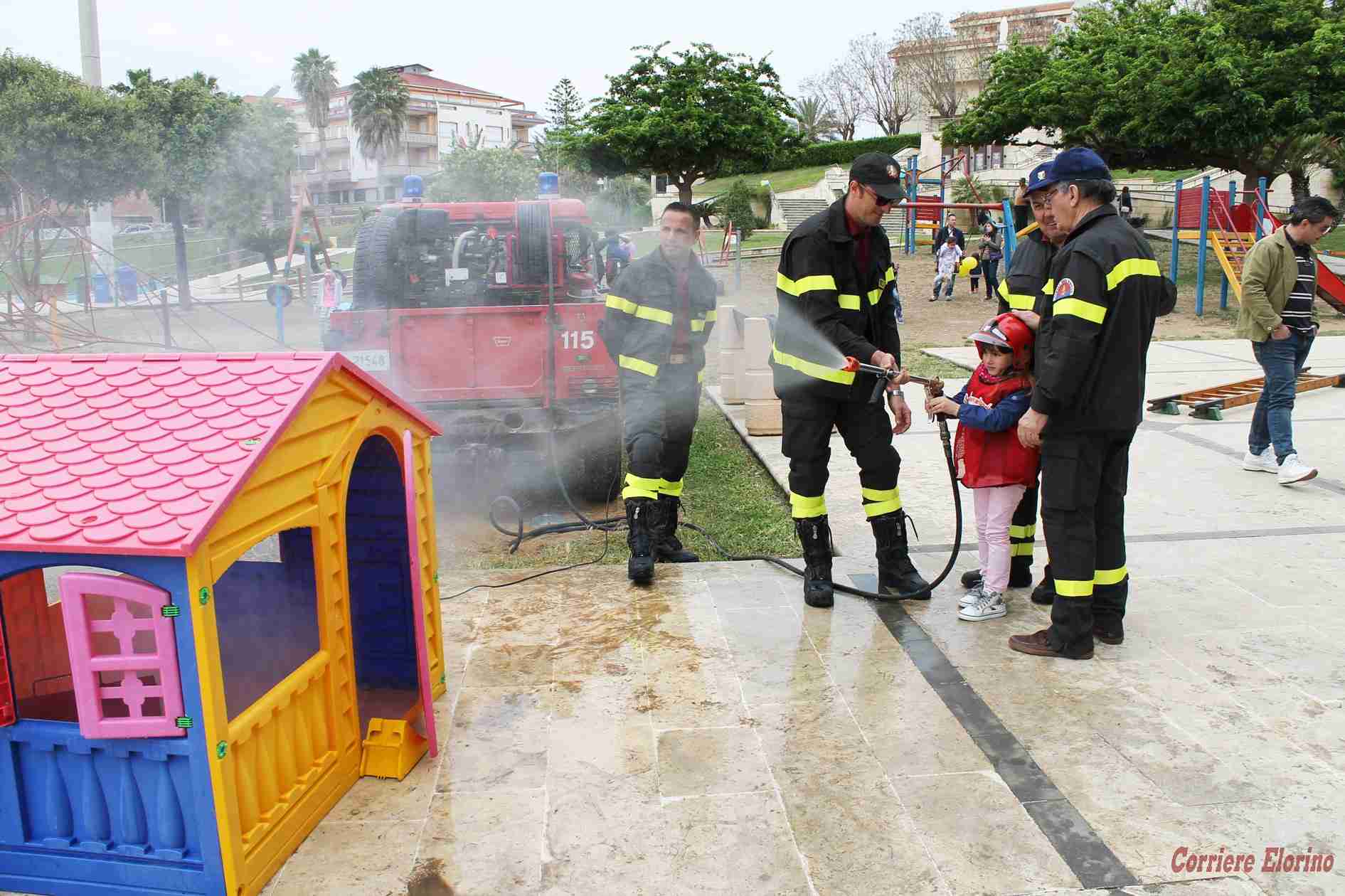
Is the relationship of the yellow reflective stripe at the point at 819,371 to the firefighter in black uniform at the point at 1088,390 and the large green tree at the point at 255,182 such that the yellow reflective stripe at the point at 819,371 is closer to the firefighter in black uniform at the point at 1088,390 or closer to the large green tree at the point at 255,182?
the firefighter in black uniform at the point at 1088,390

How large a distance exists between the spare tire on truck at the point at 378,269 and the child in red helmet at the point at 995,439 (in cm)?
404

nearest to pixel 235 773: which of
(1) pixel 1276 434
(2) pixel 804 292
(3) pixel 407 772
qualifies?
(3) pixel 407 772

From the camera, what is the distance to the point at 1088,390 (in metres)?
4.20

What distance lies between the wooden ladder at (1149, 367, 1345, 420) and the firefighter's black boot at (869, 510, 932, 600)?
5292mm

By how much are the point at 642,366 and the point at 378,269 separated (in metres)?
2.58

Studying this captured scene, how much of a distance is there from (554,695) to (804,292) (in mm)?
2096

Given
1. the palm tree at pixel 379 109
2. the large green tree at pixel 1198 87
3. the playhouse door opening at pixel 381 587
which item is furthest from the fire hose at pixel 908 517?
the palm tree at pixel 379 109

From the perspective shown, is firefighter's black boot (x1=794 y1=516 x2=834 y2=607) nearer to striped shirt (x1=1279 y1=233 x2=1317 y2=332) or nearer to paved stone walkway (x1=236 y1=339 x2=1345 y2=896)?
paved stone walkway (x1=236 y1=339 x2=1345 y2=896)

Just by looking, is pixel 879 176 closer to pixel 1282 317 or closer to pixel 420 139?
pixel 1282 317

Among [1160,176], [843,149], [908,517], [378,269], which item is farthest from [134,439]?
[843,149]

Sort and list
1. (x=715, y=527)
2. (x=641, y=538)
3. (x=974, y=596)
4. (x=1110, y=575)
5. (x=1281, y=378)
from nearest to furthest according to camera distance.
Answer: (x=1110, y=575), (x=974, y=596), (x=641, y=538), (x=715, y=527), (x=1281, y=378)

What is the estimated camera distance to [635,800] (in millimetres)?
3369

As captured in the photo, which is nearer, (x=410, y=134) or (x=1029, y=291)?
(x=1029, y=291)

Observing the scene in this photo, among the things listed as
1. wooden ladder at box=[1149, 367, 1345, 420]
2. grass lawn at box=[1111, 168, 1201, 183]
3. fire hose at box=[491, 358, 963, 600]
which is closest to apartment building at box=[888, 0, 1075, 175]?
grass lawn at box=[1111, 168, 1201, 183]
